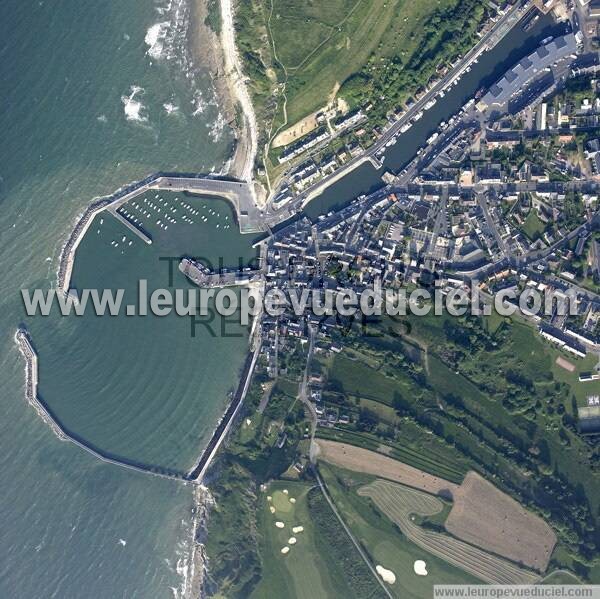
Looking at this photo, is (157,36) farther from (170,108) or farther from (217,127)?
(217,127)

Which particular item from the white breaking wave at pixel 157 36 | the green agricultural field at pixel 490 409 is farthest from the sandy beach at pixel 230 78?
the green agricultural field at pixel 490 409

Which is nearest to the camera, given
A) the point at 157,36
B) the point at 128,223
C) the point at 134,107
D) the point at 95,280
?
the point at 157,36

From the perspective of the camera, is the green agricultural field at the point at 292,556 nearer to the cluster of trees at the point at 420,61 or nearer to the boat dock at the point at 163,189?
the boat dock at the point at 163,189

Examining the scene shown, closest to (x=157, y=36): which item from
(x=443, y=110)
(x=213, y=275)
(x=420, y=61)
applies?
(x=213, y=275)

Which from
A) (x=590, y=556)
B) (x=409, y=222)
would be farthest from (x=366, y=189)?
(x=590, y=556)

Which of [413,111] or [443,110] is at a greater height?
[413,111]

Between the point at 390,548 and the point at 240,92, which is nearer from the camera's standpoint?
the point at 390,548
